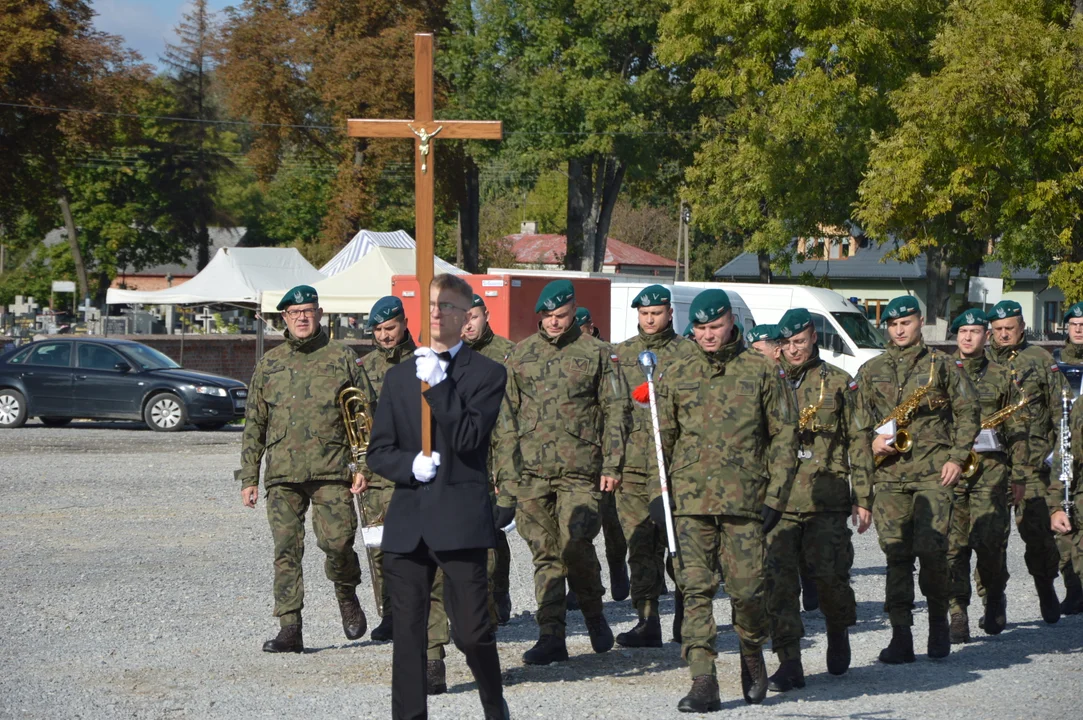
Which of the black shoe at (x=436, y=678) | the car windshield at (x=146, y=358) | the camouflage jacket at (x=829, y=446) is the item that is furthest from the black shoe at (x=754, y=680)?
the car windshield at (x=146, y=358)

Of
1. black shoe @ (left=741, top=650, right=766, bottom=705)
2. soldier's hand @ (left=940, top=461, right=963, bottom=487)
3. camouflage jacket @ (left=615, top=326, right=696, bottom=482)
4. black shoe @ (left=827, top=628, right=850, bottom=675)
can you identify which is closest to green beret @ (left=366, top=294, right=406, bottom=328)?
camouflage jacket @ (left=615, top=326, right=696, bottom=482)

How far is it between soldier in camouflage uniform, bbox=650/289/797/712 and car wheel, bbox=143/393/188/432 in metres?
18.4

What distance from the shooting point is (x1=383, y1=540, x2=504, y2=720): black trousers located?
5.92 metres

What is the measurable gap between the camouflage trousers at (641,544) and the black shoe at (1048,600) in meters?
2.64

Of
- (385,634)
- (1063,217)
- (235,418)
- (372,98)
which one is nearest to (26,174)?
(372,98)

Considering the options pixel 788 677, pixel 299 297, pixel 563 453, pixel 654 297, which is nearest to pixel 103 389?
pixel 654 297

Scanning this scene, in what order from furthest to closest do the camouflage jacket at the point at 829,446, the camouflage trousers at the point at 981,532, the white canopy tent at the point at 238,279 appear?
the white canopy tent at the point at 238,279, the camouflage trousers at the point at 981,532, the camouflage jacket at the point at 829,446

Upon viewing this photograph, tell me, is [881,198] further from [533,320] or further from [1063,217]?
[533,320]

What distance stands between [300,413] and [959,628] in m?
4.21

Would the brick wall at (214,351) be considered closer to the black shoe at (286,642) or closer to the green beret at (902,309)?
the black shoe at (286,642)

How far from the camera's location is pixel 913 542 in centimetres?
848

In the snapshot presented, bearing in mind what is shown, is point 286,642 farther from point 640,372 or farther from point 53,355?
point 53,355

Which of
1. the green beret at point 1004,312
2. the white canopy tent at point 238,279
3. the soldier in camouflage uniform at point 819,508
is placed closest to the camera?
the soldier in camouflage uniform at point 819,508

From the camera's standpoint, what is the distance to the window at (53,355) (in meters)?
24.5
